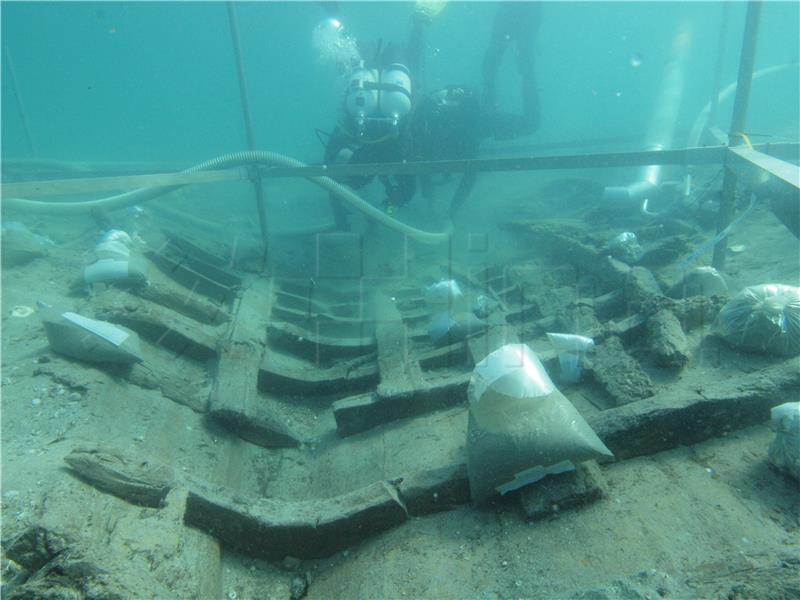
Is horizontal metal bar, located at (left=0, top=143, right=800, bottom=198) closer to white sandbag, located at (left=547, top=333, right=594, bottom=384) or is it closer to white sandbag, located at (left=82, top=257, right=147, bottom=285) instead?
white sandbag, located at (left=82, top=257, right=147, bottom=285)

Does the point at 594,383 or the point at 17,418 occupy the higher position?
the point at 17,418

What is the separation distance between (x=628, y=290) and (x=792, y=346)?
1288 millimetres

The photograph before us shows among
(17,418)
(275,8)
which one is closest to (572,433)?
(17,418)

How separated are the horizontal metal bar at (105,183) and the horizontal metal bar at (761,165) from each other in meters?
4.98

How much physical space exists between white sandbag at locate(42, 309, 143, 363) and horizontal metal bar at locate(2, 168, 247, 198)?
157 centimetres

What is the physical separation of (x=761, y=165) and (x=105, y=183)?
18.2 ft

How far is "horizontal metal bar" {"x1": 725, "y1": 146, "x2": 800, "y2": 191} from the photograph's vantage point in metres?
2.89

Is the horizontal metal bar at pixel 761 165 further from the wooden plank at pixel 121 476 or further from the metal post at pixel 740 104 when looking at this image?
the wooden plank at pixel 121 476

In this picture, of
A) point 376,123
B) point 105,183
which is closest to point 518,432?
point 105,183

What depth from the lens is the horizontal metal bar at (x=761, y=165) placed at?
289 centimetres

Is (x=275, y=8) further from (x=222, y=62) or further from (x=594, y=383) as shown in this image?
(x=594, y=383)

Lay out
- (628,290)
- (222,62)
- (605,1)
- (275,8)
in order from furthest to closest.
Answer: (222,62) → (605,1) → (275,8) → (628,290)

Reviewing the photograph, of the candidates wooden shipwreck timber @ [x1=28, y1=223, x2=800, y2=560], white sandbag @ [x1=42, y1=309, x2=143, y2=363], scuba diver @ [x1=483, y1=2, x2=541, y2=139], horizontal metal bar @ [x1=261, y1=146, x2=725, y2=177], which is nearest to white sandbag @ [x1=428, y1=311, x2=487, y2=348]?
wooden shipwreck timber @ [x1=28, y1=223, x2=800, y2=560]

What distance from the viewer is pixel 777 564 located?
4.93 ft
